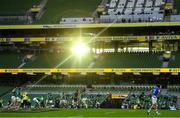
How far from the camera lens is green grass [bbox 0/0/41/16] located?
5588cm

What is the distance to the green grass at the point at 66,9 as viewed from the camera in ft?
177

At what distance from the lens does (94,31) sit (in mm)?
53156

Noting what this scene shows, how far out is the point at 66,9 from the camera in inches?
2174

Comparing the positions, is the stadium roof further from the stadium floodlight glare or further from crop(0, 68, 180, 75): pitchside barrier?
crop(0, 68, 180, 75): pitchside barrier

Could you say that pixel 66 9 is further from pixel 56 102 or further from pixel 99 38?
pixel 56 102

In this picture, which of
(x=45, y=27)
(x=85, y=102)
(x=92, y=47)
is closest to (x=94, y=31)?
(x=92, y=47)

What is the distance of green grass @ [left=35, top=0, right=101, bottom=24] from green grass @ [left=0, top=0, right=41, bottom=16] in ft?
7.32

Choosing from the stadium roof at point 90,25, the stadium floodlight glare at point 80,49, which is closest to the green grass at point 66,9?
the stadium roof at point 90,25

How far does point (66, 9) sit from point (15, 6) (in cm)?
639

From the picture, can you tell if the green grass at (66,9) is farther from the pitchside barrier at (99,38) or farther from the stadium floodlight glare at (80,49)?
the stadium floodlight glare at (80,49)

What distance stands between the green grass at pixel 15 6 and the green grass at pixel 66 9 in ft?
7.32

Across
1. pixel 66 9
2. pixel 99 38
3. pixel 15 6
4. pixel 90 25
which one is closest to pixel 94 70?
pixel 99 38

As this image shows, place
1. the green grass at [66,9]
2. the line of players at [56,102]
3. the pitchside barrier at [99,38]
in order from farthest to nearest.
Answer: the green grass at [66,9] → the pitchside barrier at [99,38] → the line of players at [56,102]

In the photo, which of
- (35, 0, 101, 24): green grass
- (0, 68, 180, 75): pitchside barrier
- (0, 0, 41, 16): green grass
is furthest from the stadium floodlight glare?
(0, 0, 41, 16): green grass
